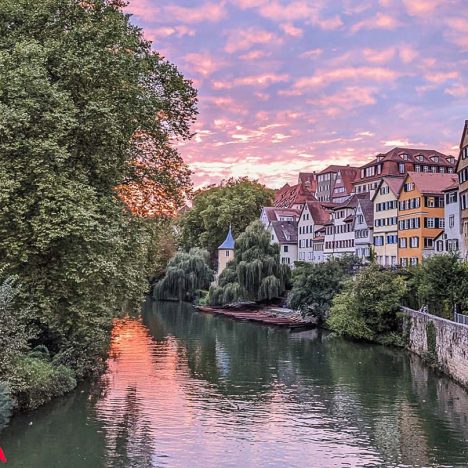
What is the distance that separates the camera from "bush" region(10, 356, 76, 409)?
776 inches

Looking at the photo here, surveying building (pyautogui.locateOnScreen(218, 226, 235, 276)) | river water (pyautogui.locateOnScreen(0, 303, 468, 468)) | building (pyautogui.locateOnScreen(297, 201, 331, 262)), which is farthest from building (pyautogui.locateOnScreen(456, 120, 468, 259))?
building (pyautogui.locateOnScreen(218, 226, 235, 276))

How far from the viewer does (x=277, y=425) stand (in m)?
21.3

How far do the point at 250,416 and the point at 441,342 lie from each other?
12.9 meters

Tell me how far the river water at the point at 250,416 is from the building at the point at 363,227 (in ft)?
105

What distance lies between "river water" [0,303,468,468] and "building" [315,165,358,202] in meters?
73.3

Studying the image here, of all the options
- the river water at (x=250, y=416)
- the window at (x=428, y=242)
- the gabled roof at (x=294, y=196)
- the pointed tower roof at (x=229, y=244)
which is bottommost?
the river water at (x=250, y=416)

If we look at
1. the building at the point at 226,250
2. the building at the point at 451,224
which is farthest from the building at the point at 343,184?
the building at the point at 451,224

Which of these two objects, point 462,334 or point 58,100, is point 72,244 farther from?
point 462,334

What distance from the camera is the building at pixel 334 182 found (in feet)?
356

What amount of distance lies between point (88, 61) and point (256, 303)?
4524 centimetres

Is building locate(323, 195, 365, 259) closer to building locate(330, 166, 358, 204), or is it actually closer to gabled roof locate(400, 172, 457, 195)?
gabled roof locate(400, 172, 457, 195)

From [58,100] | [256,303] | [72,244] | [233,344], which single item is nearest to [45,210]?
[72,244]

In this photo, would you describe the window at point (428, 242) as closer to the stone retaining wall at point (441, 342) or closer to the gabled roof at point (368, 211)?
the gabled roof at point (368, 211)

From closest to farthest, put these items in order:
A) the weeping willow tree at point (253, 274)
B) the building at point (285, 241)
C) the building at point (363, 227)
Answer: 1. the weeping willow tree at point (253, 274)
2. the building at point (363, 227)
3. the building at point (285, 241)
